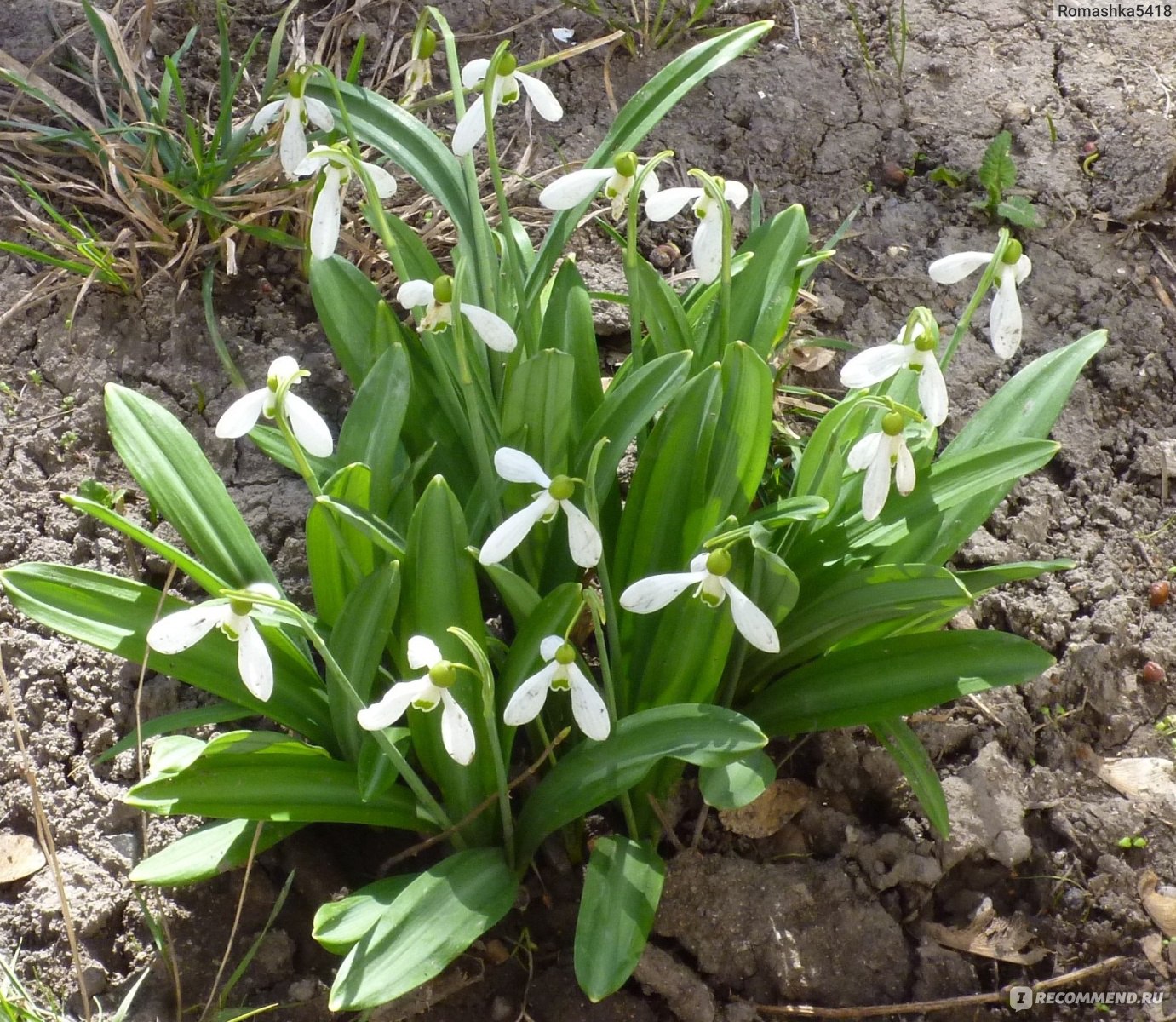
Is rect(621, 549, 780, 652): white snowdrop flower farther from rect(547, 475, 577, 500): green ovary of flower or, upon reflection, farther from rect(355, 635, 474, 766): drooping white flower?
rect(355, 635, 474, 766): drooping white flower

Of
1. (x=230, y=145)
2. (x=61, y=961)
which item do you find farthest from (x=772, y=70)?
(x=61, y=961)

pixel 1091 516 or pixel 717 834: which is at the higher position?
pixel 1091 516

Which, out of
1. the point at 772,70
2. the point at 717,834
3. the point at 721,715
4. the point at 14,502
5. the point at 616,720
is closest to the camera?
the point at 721,715

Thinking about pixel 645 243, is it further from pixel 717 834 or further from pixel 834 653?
pixel 717 834

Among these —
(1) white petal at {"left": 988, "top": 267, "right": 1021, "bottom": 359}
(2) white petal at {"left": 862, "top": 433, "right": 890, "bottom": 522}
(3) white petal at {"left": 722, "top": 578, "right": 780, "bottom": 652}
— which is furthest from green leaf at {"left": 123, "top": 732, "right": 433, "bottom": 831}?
(1) white petal at {"left": 988, "top": 267, "right": 1021, "bottom": 359}

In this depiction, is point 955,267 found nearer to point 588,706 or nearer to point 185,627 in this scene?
point 588,706

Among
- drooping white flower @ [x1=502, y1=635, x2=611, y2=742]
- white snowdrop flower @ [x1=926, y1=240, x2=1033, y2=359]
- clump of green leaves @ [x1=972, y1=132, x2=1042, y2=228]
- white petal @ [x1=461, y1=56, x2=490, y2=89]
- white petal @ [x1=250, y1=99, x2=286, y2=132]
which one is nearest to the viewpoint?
drooping white flower @ [x1=502, y1=635, x2=611, y2=742]
